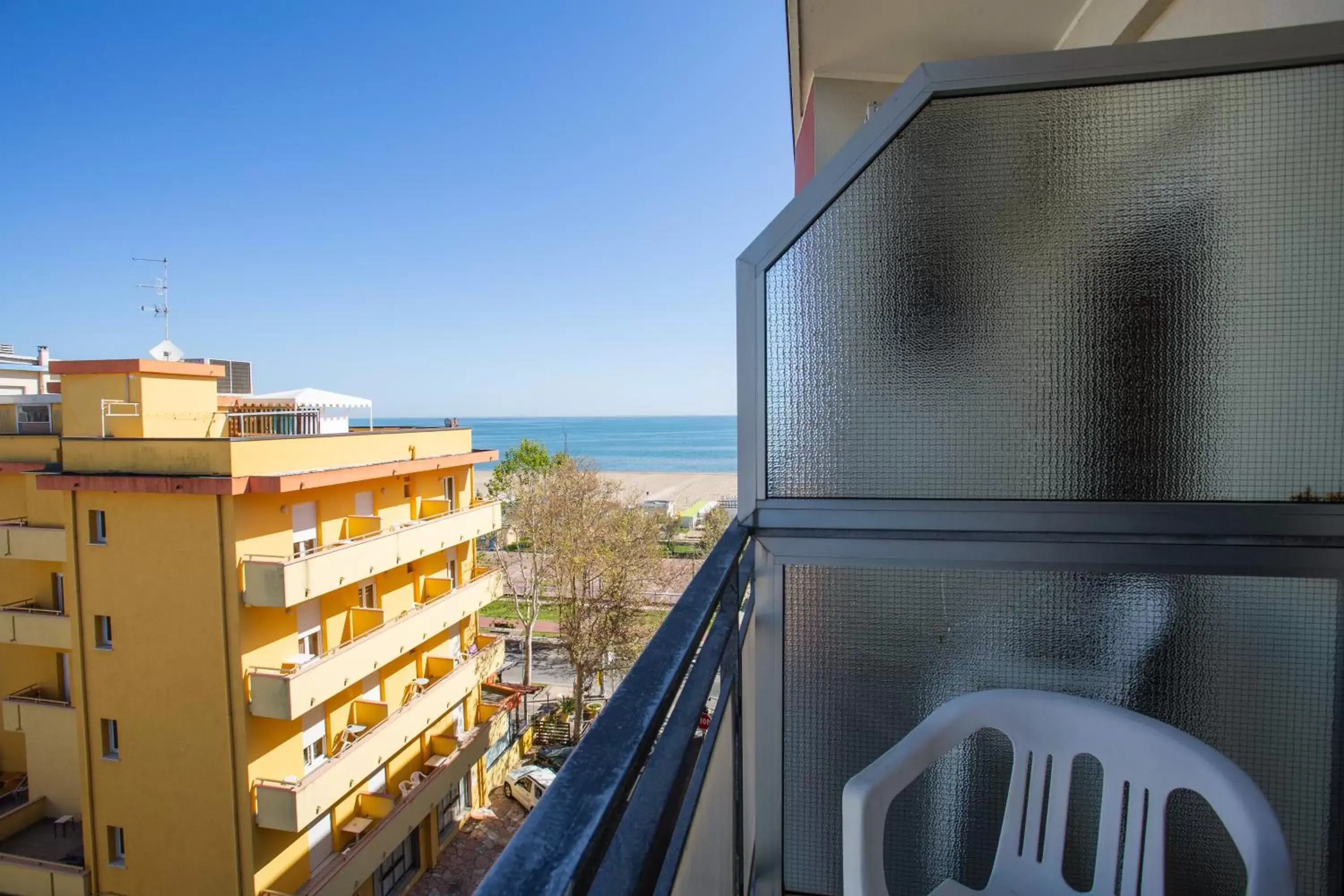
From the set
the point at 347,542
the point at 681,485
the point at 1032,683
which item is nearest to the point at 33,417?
the point at 347,542

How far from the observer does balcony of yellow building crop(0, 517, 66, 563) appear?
8.84 metres

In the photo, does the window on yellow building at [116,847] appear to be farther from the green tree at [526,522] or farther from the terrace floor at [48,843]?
the green tree at [526,522]

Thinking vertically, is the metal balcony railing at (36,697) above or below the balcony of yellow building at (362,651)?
below

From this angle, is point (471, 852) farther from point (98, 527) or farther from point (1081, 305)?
point (1081, 305)

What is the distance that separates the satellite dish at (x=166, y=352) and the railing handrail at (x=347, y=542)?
3.52 m

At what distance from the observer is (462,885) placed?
10172mm

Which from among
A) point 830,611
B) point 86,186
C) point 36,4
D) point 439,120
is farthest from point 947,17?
point 86,186

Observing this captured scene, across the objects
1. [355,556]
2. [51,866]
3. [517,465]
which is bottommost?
[51,866]

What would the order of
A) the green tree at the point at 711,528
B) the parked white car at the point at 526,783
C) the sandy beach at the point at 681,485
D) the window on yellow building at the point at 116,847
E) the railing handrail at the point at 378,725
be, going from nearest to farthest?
the railing handrail at the point at 378,725
the window on yellow building at the point at 116,847
the parked white car at the point at 526,783
the green tree at the point at 711,528
the sandy beach at the point at 681,485

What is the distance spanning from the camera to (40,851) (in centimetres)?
921

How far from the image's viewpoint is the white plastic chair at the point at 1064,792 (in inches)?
32.4

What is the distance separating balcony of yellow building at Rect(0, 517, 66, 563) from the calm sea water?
30757mm

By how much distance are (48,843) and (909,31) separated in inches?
543

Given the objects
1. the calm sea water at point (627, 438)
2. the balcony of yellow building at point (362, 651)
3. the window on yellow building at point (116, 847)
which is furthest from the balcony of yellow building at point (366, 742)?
the calm sea water at point (627, 438)
